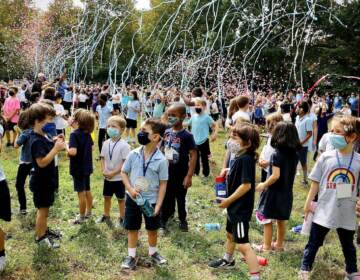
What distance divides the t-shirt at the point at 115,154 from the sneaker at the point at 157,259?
4.95 ft

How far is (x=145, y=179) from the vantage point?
195 inches

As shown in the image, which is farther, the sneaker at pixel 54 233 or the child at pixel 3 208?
the sneaker at pixel 54 233

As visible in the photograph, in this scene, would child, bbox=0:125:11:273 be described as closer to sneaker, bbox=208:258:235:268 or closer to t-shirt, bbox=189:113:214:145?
sneaker, bbox=208:258:235:268

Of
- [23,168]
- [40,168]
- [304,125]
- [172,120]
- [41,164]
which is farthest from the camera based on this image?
[304,125]

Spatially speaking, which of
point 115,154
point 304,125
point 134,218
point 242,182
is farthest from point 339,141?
point 304,125

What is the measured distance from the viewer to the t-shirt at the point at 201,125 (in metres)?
9.14

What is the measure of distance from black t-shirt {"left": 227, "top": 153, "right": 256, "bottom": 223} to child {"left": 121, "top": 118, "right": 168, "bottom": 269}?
0.81m

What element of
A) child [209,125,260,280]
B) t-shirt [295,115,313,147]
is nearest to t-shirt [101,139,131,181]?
child [209,125,260,280]

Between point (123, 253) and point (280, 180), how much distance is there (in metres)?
2.15

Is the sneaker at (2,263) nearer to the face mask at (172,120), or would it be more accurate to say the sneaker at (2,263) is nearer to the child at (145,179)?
the child at (145,179)

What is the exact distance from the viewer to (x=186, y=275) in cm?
496

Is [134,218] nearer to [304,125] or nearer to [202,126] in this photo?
[202,126]

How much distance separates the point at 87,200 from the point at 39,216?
1.31 metres

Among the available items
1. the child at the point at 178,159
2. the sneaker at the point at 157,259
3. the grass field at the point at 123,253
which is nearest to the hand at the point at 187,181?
the child at the point at 178,159
